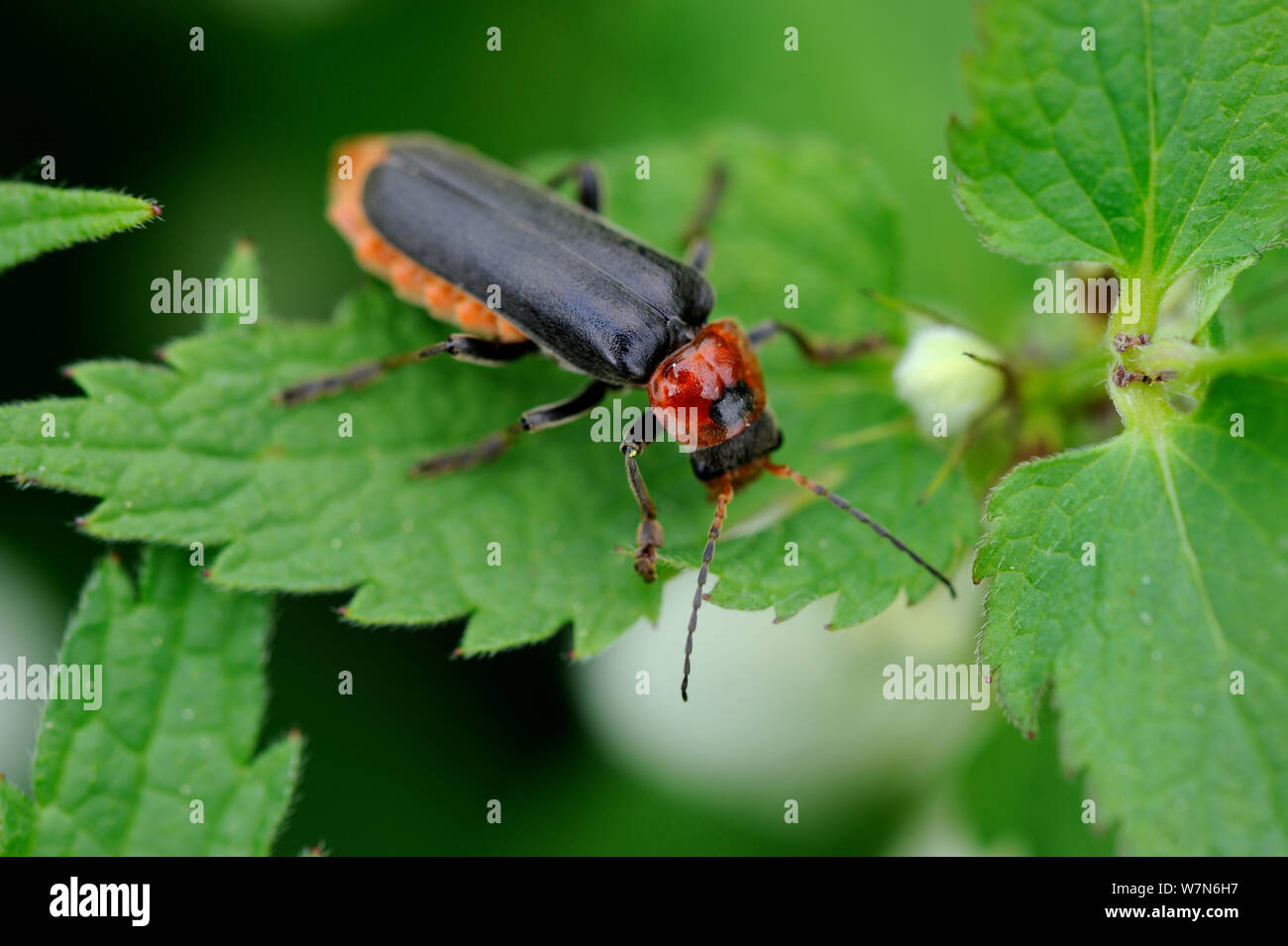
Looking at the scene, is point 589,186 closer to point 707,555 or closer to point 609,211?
point 609,211

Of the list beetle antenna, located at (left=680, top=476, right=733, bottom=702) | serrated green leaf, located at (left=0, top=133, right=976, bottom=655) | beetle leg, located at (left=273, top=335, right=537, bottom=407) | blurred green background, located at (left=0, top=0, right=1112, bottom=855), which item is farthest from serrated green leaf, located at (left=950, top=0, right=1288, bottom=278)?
beetle leg, located at (left=273, top=335, right=537, bottom=407)

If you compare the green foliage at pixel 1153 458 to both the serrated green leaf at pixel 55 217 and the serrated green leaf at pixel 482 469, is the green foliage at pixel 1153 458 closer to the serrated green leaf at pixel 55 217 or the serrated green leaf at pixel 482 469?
the serrated green leaf at pixel 482 469

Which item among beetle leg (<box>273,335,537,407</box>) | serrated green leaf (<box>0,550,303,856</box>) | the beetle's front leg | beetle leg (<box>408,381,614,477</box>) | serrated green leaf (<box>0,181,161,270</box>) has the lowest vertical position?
serrated green leaf (<box>0,550,303,856</box>)

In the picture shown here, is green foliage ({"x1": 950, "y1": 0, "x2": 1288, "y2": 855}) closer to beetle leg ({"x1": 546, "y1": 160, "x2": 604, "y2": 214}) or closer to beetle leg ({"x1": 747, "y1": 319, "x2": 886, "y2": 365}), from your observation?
beetle leg ({"x1": 747, "y1": 319, "x2": 886, "y2": 365})

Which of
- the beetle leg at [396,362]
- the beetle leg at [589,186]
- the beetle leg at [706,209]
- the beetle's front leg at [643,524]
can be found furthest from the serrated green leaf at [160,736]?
the beetle leg at [706,209]

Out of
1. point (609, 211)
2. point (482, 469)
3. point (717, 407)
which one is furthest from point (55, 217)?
point (717, 407)
